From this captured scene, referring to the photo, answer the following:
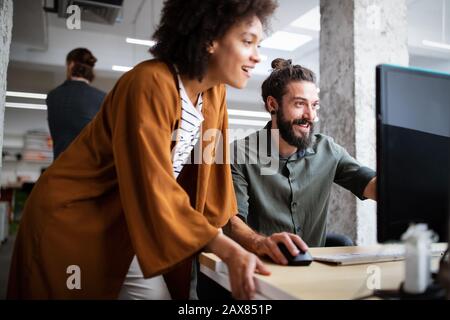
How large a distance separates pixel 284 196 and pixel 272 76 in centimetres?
59

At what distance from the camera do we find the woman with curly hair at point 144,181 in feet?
2.67

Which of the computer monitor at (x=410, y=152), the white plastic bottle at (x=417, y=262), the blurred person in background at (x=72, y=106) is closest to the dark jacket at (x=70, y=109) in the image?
the blurred person in background at (x=72, y=106)

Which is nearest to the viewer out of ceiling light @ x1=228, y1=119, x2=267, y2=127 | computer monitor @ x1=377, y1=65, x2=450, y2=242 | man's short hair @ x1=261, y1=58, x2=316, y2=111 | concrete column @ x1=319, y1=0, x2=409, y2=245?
computer monitor @ x1=377, y1=65, x2=450, y2=242

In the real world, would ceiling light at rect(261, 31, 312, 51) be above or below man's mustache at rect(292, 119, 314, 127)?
above

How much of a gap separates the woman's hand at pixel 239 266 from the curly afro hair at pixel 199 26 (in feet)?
1.57

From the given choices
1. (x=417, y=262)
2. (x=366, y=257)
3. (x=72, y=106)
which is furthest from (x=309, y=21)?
(x=417, y=262)

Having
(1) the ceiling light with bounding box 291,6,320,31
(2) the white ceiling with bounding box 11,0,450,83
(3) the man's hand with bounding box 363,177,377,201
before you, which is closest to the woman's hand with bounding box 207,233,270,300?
(3) the man's hand with bounding box 363,177,377,201

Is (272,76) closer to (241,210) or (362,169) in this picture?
(362,169)

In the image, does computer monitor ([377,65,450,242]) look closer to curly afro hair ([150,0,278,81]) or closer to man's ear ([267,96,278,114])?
curly afro hair ([150,0,278,81])

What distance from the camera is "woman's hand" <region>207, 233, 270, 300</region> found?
28.2 inches

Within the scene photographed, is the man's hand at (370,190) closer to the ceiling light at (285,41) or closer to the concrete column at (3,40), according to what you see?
→ the concrete column at (3,40)

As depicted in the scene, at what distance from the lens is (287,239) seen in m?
0.90

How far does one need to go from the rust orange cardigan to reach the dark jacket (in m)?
1.51
